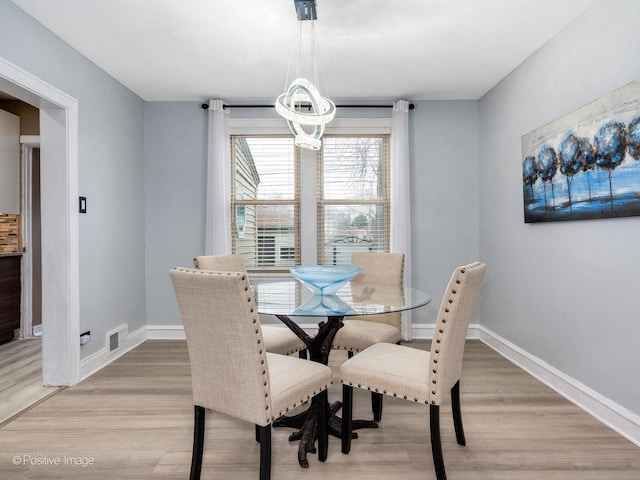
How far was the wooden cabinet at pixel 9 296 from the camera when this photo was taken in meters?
3.86

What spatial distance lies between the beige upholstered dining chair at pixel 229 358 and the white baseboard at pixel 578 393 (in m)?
1.86

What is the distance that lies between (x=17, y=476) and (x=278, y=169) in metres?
3.23

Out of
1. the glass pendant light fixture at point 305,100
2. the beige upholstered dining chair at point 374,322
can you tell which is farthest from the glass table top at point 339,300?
the glass pendant light fixture at point 305,100

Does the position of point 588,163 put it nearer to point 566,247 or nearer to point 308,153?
point 566,247

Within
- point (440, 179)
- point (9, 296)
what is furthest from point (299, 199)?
point (9, 296)

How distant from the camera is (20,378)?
3.00m

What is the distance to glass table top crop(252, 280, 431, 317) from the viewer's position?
1867 mm

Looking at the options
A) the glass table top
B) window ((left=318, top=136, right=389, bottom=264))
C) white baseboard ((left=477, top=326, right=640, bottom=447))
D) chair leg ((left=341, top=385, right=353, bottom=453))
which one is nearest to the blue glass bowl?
the glass table top

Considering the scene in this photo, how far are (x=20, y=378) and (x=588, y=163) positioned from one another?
4412 millimetres

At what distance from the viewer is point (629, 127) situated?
6.84 ft

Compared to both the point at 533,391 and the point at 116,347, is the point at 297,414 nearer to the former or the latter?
the point at 533,391

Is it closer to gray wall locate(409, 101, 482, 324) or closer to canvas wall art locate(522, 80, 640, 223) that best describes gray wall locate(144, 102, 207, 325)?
gray wall locate(409, 101, 482, 324)

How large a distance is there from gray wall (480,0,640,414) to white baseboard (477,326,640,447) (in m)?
0.05

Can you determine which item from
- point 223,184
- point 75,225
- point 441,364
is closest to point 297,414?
point 441,364
